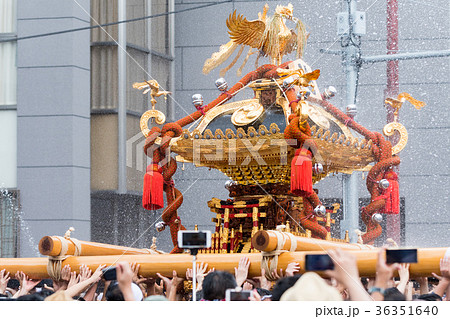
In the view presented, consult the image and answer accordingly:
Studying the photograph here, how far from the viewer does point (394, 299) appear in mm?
3453

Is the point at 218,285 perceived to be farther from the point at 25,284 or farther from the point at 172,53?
the point at 172,53

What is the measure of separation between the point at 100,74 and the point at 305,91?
4423 mm

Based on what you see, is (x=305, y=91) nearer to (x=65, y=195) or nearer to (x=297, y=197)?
(x=297, y=197)

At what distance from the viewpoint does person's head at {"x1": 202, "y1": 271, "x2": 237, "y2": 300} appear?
3662 mm

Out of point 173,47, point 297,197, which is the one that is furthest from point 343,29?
point 297,197

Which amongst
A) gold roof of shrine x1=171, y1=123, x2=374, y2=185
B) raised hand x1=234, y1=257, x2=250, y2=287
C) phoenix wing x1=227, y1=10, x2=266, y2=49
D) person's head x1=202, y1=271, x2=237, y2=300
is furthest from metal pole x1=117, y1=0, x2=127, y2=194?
person's head x1=202, y1=271, x2=237, y2=300

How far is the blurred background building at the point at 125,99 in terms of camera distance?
9617 millimetres

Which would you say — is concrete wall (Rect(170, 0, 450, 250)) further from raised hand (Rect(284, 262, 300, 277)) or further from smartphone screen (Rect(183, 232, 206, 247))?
smartphone screen (Rect(183, 232, 206, 247))

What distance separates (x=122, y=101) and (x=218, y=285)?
251 inches

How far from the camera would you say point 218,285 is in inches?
144

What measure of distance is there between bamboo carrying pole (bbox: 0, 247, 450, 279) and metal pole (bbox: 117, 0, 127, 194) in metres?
3.83

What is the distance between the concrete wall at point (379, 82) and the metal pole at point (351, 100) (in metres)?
0.44

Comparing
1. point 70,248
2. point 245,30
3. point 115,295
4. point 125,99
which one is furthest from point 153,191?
point 125,99

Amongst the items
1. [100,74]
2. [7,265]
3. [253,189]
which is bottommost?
[7,265]
